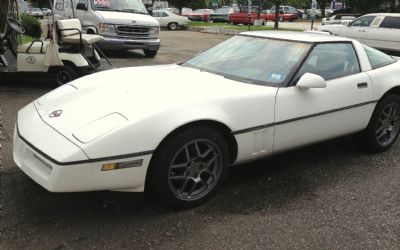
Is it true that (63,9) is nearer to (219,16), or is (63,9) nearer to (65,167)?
(65,167)

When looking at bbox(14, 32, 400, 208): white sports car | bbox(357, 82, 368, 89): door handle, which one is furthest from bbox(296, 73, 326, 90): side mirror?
bbox(357, 82, 368, 89): door handle

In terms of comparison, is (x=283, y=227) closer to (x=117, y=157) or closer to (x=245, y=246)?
(x=245, y=246)

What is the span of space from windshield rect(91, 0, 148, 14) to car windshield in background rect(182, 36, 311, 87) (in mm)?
7941

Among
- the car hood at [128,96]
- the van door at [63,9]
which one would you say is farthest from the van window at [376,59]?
the van door at [63,9]

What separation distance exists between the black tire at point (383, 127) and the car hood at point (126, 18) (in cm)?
812

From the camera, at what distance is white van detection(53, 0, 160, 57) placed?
11.4 meters

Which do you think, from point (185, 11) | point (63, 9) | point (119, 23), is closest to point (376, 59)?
point (119, 23)

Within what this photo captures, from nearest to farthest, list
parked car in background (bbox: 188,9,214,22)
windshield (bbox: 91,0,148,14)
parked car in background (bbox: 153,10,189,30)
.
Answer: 1. windshield (bbox: 91,0,148,14)
2. parked car in background (bbox: 153,10,189,30)
3. parked car in background (bbox: 188,9,214,22)

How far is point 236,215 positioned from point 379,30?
14160 mm

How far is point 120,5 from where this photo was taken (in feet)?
40.0

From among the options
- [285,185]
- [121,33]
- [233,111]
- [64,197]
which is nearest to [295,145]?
[285,185]

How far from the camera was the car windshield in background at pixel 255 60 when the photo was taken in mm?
3979

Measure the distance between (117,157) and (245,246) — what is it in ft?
3.43

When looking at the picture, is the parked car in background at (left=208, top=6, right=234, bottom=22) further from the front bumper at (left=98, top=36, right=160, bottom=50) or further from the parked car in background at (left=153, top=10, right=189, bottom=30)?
the front bumper at (left=98, top=36, right=160, bottom=50)
